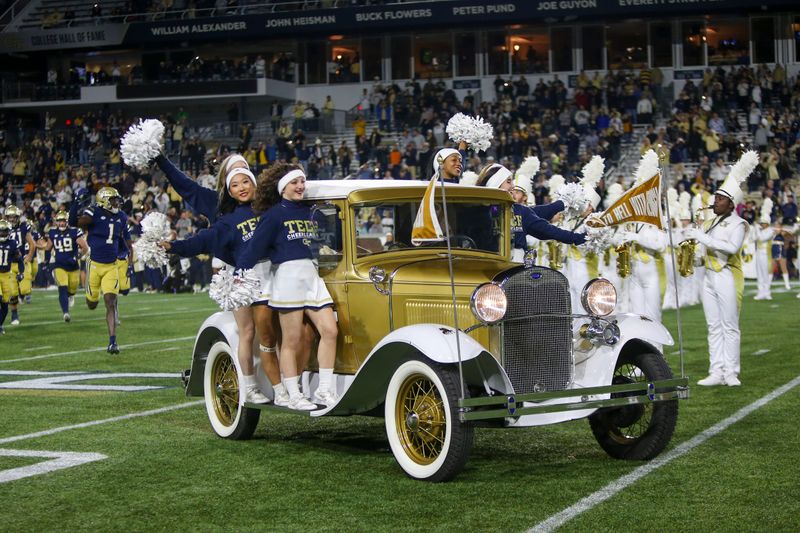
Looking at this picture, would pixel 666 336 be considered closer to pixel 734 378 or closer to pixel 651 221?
pixel 651 221

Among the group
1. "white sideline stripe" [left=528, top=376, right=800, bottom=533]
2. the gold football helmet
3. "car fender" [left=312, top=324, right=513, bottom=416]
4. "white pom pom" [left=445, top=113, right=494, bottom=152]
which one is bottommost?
"white sideline stripe" [left=528, top=376, right=800, bottom=533]

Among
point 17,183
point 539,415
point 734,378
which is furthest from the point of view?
point 17,183

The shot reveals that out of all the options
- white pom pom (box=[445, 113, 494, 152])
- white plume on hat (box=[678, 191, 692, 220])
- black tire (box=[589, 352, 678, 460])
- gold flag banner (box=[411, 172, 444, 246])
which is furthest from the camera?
white plume on hat (box=[678, 191, 692, 220])

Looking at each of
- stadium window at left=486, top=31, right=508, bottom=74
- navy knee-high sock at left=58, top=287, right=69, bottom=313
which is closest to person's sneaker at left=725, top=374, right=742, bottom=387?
navy knee-high sock at left=58, top=287, right=69, bottom=313

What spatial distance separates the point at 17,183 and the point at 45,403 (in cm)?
3758

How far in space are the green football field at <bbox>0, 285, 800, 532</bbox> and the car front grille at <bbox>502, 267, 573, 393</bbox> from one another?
0.57 meters

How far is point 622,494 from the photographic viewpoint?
655cm

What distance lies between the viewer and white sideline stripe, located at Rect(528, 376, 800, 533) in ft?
19.4

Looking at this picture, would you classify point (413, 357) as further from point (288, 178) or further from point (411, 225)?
point (288, 178)

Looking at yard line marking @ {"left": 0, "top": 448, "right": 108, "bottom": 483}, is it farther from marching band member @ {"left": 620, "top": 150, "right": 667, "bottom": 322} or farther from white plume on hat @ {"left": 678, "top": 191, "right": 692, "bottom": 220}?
white plume on hat @ {"left": 678, "top": 191, "right": 692, "bottom": 220}

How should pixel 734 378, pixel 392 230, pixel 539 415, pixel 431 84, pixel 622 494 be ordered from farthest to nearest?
1. pixel 431 84
2. pixel 734 378
3. pixel 392 230
4. pixel 539 415
5. pixel 622 494

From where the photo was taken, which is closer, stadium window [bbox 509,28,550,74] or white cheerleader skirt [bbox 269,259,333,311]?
white cheerleader skirt [bbox 269,259,333,311]

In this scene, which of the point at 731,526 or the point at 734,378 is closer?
the point at 731,526

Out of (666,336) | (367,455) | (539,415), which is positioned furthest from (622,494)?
(367,455)
